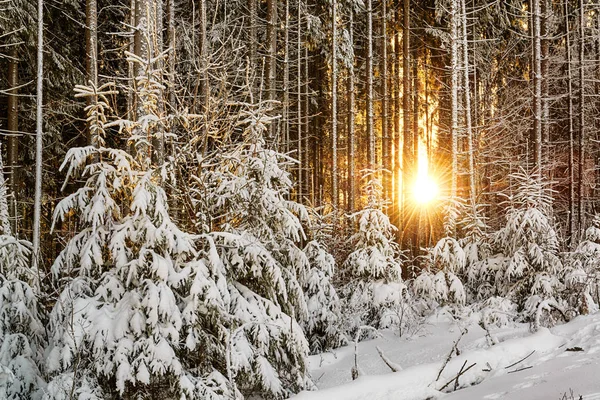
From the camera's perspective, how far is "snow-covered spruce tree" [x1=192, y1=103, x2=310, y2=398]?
5848 mm

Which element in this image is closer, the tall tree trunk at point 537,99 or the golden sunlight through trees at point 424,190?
the tall tree trunk at point 537,99

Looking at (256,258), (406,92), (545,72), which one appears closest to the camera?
(256,258)

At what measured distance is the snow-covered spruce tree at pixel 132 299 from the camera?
16.4 ft

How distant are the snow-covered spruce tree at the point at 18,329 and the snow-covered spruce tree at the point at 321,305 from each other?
4944mm

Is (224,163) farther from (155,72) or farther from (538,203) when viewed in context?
(538,203)

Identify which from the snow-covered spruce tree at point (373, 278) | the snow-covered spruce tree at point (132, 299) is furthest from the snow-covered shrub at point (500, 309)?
the snow-covered spruce tree at point (132, 299)

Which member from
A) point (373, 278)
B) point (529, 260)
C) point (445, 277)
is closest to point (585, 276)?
point (529, 260)

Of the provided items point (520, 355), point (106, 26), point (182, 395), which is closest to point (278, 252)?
point (182, 395)

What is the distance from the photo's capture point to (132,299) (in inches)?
204

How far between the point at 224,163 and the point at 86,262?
246 centimetres

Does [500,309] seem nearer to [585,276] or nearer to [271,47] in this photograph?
[585,276]

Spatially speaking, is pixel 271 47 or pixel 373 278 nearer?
pixel 373 278

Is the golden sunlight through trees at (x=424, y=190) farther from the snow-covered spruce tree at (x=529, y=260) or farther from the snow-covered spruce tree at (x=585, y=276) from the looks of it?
the snow-covered spruce tree at (x=585, y=276)

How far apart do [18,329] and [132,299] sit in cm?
196
